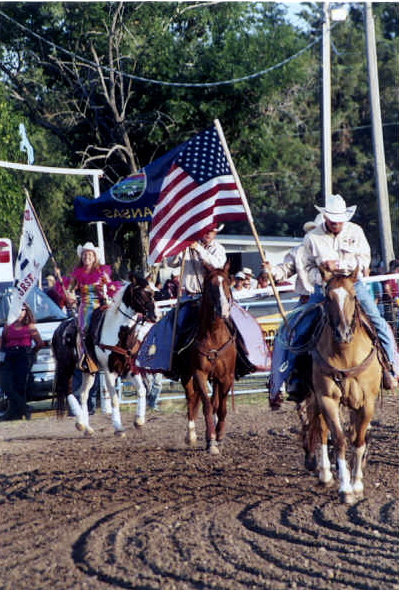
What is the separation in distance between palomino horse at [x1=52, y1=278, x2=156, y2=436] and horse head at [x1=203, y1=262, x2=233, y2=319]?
2226mm

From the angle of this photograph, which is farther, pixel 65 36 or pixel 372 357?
pixel 65 36

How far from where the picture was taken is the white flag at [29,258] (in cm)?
1408

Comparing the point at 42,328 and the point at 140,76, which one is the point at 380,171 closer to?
the point at 42,328

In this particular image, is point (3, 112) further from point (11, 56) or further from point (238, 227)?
point (238, 227)

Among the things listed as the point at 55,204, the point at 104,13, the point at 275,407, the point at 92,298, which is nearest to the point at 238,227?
the point at 55,204

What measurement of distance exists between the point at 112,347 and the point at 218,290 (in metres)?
3.40

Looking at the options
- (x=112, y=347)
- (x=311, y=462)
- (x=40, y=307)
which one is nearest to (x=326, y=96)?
(x=40, y=307)

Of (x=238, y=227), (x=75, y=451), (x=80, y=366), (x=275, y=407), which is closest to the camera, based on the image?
(x=275, y=407)

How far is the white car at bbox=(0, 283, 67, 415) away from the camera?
56.7ft

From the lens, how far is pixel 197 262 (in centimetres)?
1184

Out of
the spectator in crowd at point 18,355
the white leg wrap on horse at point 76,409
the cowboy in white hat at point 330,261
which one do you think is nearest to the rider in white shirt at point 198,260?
the cowboy in white hat at point 330,261

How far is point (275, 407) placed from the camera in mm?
10188

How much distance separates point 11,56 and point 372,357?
26.6m

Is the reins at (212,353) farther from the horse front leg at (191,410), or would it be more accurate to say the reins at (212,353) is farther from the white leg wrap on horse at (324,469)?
the white leg wrap on horse at (324,469)
